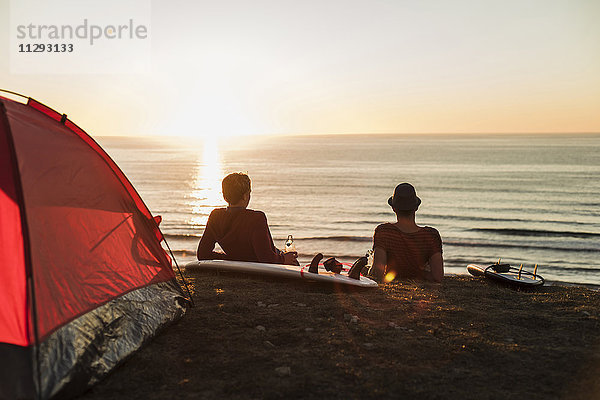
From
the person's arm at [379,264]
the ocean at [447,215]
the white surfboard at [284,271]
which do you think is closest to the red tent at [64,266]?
the white surfboard at [284,271]

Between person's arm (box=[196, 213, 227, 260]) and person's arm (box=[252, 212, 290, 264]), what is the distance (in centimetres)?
64

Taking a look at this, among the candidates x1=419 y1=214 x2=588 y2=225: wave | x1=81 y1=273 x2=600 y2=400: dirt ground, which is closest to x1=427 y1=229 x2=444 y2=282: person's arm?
x1=81 y1=273 x2=600 y2=400: dirt ground

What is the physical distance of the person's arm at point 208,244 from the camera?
6.87 metres

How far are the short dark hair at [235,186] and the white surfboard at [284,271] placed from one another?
887 millimetres

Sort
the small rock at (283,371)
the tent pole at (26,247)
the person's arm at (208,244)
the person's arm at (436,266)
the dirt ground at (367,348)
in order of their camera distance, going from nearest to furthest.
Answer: the tent pole at (26,247), the dirt ground at (367,348), the small rock at (283,371), the person's arm at (436,266), the person's arm at (208,244)

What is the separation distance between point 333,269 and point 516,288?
9.18 ft

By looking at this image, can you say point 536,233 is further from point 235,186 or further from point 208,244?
point 235,186

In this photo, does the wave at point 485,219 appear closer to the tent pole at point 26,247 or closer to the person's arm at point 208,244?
the person's arm at point 208,244

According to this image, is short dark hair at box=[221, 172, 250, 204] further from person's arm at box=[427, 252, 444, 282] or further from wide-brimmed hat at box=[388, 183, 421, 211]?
person's arm at box=[427, 252, 444, 282]

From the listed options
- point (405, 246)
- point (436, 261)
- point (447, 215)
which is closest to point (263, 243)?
point (405, 246)

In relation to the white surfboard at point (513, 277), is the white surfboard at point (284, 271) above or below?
above

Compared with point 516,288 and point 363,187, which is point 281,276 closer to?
point 516,288

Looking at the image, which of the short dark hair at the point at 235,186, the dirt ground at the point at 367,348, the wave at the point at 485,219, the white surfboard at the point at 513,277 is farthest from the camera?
the wave at the point at 485,219

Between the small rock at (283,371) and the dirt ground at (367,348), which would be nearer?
the dirt ground at (367,348)
